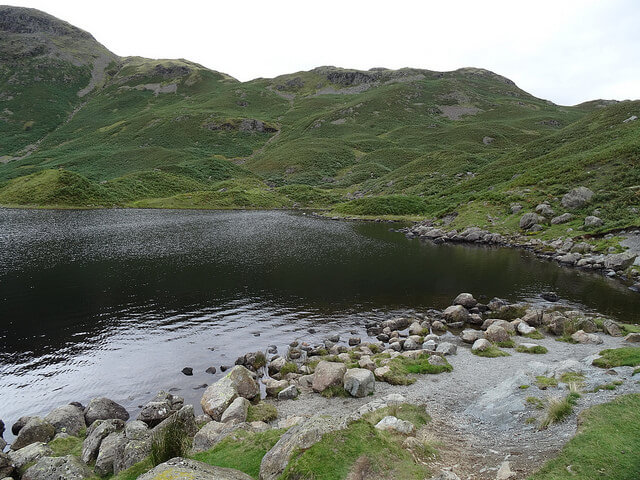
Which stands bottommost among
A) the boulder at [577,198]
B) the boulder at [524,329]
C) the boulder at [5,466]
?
the boulder at [524,329]

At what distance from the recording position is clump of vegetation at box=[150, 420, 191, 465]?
41.0ft

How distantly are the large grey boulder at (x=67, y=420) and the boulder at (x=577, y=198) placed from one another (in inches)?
3121

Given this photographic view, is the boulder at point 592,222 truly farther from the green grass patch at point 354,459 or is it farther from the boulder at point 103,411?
the boulder at point 103,411

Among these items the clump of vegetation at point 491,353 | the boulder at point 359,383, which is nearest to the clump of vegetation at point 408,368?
the boulder at point 359,383

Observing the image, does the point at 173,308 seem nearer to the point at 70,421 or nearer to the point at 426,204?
the point at 70,421

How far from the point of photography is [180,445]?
1287cm

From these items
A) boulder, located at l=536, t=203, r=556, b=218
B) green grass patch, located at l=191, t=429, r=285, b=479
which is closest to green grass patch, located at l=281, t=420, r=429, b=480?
green grass patch, located at l=191, t=429, r=285, b=479

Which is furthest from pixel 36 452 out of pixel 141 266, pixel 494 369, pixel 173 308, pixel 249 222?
pixel 249 222

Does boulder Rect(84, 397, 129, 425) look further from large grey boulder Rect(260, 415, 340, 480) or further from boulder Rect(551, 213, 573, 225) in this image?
boulder Rect(551, 213, 573, 225)

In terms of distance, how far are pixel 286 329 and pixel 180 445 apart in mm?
19403

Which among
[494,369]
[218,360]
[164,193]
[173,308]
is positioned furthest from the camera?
[164,193]

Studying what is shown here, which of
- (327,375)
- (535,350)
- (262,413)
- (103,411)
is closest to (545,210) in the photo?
(535,350)

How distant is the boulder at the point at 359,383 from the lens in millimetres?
20266

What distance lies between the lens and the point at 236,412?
18016mm
